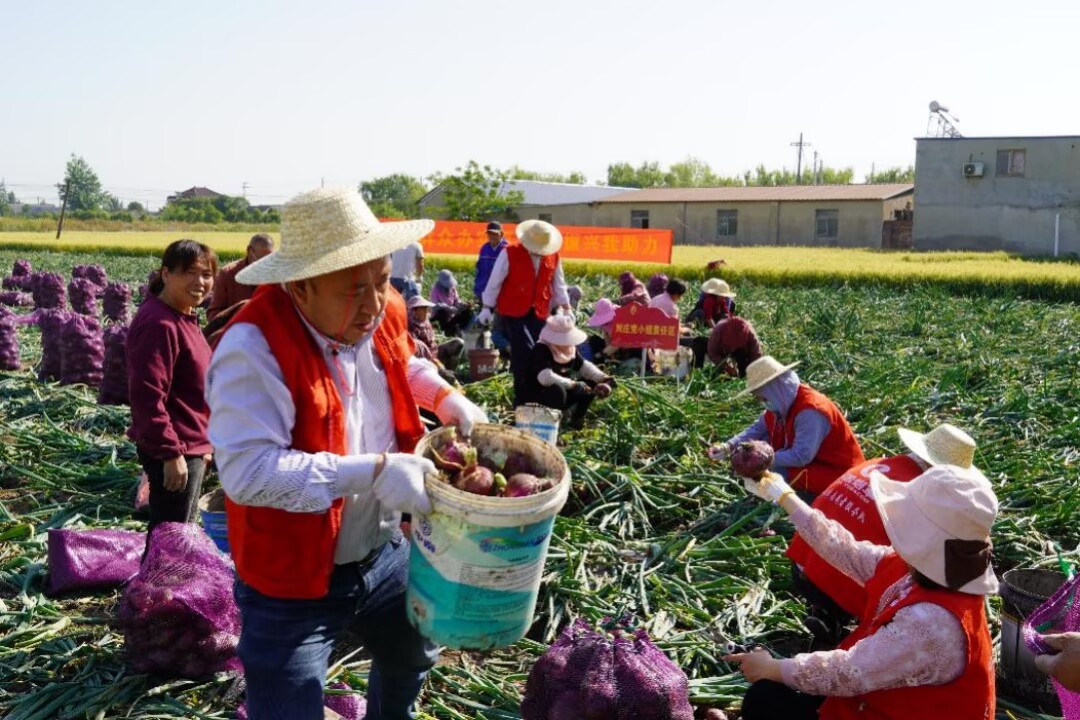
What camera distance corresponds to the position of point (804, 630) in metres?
3.25

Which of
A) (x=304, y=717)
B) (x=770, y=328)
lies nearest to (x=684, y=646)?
(x=304, y=717)

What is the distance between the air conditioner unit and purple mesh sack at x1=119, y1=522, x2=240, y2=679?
35117 mm

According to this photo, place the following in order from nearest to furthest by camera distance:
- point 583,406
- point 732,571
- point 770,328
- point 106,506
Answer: point 732,571 < point 106,506 < point 583,406 < point 770,328

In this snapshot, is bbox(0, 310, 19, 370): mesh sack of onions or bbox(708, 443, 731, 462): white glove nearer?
bbox(708, 443, 731, 462): white glove

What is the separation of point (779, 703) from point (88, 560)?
108 inches

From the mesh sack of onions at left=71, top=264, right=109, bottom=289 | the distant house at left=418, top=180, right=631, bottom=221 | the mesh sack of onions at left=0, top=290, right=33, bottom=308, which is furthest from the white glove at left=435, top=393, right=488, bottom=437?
the distant house at left=418, top=180, right=631, bottom=221

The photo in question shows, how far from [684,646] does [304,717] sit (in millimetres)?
1560

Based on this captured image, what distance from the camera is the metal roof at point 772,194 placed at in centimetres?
3797

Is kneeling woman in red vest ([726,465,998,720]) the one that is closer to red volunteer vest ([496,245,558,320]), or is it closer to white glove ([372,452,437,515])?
white glove ([372,452,437,515])

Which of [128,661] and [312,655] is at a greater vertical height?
[312,655]

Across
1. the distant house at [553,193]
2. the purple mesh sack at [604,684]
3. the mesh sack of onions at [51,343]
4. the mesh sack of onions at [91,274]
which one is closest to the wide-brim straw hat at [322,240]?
the purple mesh sack at [604,684]

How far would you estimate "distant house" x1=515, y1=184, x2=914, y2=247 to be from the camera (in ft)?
123

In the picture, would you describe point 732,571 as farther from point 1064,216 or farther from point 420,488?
point 1064,216

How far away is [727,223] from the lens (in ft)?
133
